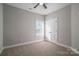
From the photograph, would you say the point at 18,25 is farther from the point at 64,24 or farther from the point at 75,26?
the point at 75,26

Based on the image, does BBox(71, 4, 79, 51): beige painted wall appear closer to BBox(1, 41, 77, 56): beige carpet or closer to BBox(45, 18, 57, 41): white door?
BBox(1, 41, 77, 56): beige carpet

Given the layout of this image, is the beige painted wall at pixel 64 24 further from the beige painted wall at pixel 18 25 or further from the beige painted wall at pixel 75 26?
the beige painted wall at pixel 18 25

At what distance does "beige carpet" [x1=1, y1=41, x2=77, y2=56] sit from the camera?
1.65 meters

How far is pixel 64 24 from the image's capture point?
1.70 meters

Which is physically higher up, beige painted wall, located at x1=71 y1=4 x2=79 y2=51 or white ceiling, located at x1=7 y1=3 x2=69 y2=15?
A: white ceiling, located at x1=7 y1=3 x2=69 y2=15

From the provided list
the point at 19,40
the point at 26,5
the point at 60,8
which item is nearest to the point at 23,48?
the point at 19,40

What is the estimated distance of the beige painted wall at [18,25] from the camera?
1641 millimetres

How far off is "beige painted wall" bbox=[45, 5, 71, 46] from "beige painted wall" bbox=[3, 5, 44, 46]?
41 centimetres

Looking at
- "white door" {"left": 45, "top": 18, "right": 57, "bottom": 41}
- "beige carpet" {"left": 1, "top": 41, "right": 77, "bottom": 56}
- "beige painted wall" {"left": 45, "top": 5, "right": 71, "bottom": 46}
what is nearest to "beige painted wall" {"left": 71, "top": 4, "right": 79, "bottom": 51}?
"beige painted wall" {"left": 45, "top": 5, "right": 71, "bottom": 46}

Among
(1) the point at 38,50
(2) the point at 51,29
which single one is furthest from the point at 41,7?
(1) the point at 38,50

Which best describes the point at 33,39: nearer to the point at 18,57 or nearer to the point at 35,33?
the point at 35,33

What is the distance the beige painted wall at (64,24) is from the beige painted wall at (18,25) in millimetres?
408

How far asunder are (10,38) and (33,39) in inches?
21.2

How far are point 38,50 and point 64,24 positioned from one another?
87 centimetres
